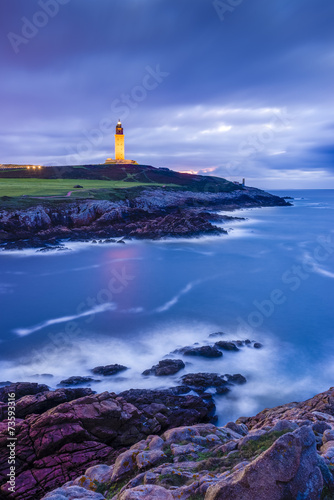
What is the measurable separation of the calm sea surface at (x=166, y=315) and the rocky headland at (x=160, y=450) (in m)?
1.94

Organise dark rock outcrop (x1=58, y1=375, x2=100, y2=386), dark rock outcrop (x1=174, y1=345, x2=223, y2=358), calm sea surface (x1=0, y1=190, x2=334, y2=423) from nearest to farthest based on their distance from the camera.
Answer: dark rock outcrop (x1=58, y1=375, x2=100, y2=386) < calm sea surface (x1=0, y1=190, x2=334, y2=423) < dark rock outcrop (x1=174, y1=345, x2=223, y2=358)

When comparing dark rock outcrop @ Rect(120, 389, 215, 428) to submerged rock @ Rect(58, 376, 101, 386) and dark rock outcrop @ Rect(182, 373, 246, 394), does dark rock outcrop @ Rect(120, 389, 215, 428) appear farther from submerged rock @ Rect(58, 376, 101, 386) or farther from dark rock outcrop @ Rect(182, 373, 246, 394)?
submerged rock @ Rect(58, 376, 101, 386)

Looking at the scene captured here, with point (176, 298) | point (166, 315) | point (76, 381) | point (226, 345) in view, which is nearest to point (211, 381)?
point (226, 345)

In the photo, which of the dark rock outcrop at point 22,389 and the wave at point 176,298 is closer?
the dark rock outcrop at point 22,389

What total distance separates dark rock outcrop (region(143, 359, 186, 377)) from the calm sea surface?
0.31 meters

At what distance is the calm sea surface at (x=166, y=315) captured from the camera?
10.9m

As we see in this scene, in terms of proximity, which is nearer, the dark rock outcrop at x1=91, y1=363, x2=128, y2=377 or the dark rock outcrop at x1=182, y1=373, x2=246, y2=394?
the dark rock outcrop at x1=182, y1=373, x2=246, y2=394

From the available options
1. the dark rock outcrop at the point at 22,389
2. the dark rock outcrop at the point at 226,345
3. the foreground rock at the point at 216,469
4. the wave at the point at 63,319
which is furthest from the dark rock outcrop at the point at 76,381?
the dark rock outcrop at the point at 226,345

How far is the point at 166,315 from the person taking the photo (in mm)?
16469

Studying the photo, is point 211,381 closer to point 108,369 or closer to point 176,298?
point 108,369

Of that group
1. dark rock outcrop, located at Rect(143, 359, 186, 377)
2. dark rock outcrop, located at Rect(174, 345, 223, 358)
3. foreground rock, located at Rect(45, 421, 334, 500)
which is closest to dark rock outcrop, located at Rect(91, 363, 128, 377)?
dark rock outcrop, located at Rect(143, 359, 186, 377)

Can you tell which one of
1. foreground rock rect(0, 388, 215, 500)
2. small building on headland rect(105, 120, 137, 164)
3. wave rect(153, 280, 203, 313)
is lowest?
wave rect(153, 280, 203, 313)

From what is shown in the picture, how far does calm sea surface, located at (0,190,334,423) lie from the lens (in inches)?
431

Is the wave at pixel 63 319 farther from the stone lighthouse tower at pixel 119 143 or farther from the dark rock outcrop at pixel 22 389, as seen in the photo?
the stone lighthouse tower at pixel 119 143
